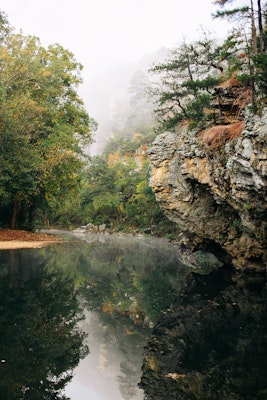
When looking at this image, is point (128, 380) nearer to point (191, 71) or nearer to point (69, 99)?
point (191, 71)

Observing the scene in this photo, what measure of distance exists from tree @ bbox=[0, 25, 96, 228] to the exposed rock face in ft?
29.9

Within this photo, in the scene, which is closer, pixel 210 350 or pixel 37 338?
pixel 210 350

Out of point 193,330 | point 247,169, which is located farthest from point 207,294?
point 247,169

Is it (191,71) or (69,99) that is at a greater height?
(69,99)

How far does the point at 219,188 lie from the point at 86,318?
8.00 metres

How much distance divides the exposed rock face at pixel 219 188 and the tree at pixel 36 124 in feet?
29.9

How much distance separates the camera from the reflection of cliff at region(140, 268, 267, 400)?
5.14 metres

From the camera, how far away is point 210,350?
668 cm

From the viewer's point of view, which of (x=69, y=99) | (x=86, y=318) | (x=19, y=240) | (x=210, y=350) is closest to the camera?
(x=210, y=350)

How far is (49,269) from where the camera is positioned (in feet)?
47.1

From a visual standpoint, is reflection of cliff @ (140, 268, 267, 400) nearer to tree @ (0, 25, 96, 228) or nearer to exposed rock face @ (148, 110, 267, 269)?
exposed rock face @ (148, 110, 267, 269)

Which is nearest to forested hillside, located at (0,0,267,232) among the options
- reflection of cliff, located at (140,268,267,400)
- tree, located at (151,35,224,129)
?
tree, located at (151,35,224,129)

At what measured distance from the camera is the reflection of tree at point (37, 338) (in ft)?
16.9

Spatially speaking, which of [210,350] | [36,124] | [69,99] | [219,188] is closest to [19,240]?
[36,124]
